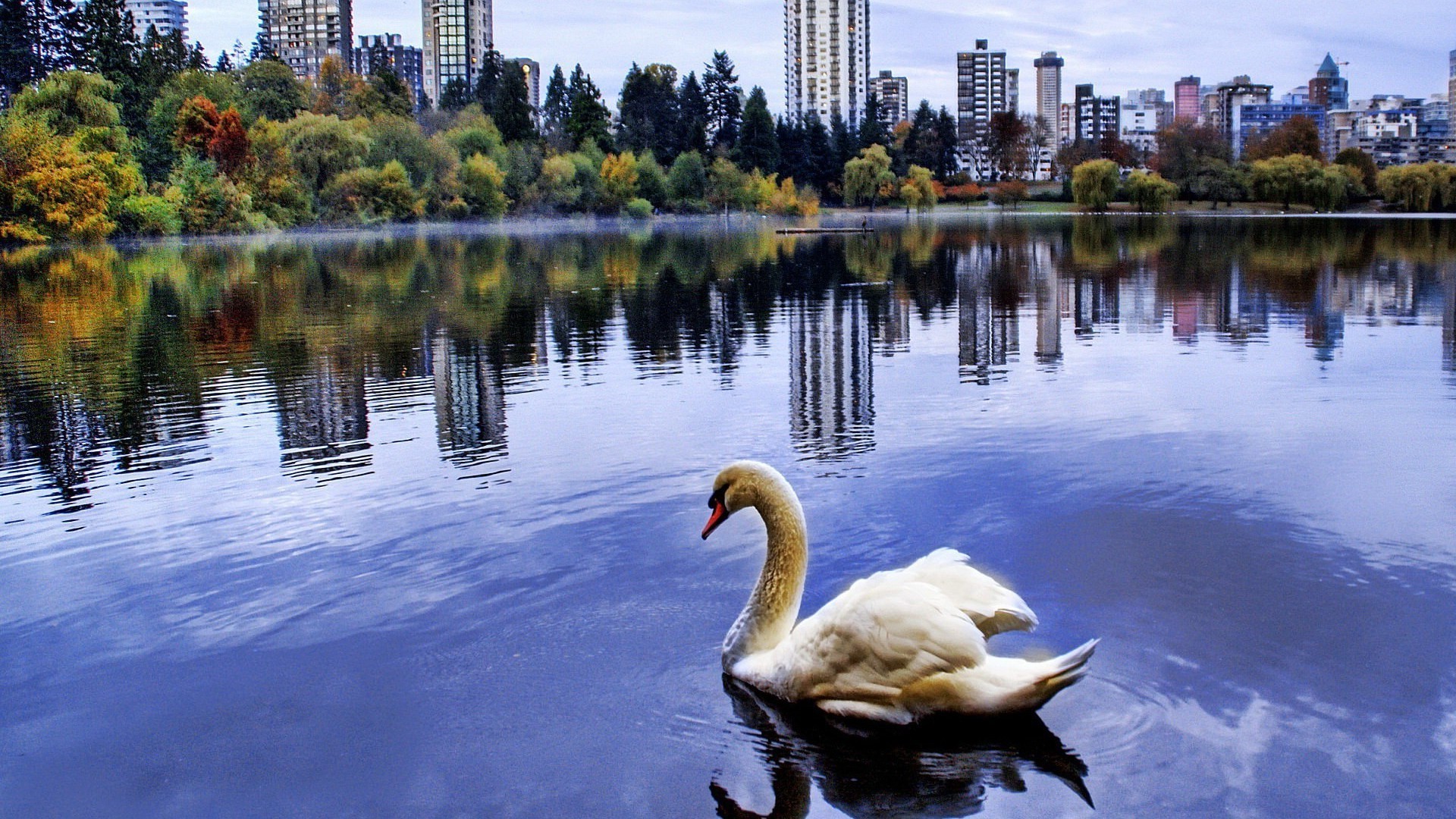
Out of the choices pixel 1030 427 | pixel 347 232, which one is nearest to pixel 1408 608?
pixel 1030 427

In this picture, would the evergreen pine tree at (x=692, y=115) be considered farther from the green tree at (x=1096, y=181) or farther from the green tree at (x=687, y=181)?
the green tree at (x=1096, y=181)

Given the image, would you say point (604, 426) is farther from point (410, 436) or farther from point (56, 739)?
point (56, 739)

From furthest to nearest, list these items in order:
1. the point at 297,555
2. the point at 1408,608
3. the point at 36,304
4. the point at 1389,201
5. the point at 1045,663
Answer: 1. the point at 1389,201
2. the point at 36,304
3. the point at 297,555
4. the point at 1408,608
5. the point at 1045,663

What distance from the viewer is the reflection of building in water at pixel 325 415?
11422 millimetres

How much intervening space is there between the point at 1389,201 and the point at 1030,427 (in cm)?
11484

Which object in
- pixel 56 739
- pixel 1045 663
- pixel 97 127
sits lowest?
pixel 56 739

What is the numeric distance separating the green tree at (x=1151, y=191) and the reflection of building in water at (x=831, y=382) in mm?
97043

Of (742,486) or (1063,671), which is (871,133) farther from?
(1063,671)

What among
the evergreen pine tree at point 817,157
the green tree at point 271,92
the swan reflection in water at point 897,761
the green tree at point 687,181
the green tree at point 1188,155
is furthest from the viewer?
the evergreen pine tree at point 817,157

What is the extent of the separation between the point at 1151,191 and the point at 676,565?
11652 cm

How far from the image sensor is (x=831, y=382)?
15562 mm

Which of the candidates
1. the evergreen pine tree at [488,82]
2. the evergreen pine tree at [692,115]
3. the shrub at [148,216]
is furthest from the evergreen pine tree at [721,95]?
the shrub at [148,216]

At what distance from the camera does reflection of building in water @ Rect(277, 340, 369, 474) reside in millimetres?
11422

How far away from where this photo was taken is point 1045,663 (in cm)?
523
